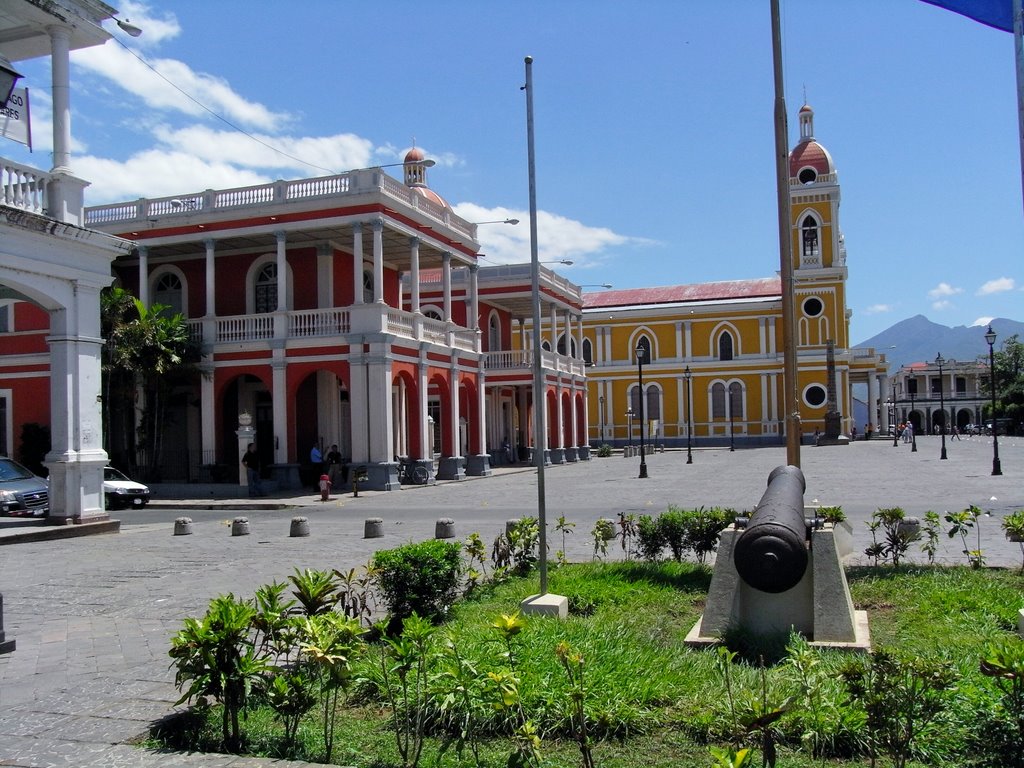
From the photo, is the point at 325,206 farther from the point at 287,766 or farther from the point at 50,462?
the point at 287,766

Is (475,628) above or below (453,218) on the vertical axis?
below

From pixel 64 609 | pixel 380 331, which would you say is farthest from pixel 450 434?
pixel 64 609

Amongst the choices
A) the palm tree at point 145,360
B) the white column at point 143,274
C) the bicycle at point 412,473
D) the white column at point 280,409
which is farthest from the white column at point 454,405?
the white column at point 143,274

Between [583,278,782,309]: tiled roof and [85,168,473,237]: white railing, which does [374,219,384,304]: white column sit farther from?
[583,278,782,309]: tiled roof

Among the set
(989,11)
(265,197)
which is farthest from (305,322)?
(989,11)

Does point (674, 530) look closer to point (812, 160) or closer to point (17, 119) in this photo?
point (17, 119)

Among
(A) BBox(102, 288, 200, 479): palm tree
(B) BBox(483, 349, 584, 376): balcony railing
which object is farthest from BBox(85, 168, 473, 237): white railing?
(B) BBox(483, 349, 584, 376): balcony railing

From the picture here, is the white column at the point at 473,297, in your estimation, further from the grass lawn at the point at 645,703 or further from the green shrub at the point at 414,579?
the grass lawn at the point at 645,703

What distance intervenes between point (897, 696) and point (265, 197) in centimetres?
2705

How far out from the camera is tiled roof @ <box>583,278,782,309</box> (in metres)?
67.8

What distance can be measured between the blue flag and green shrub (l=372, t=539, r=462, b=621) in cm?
622

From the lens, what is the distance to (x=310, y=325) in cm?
2803

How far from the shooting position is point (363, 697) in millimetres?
5645

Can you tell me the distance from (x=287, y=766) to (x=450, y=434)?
88.6 ft
